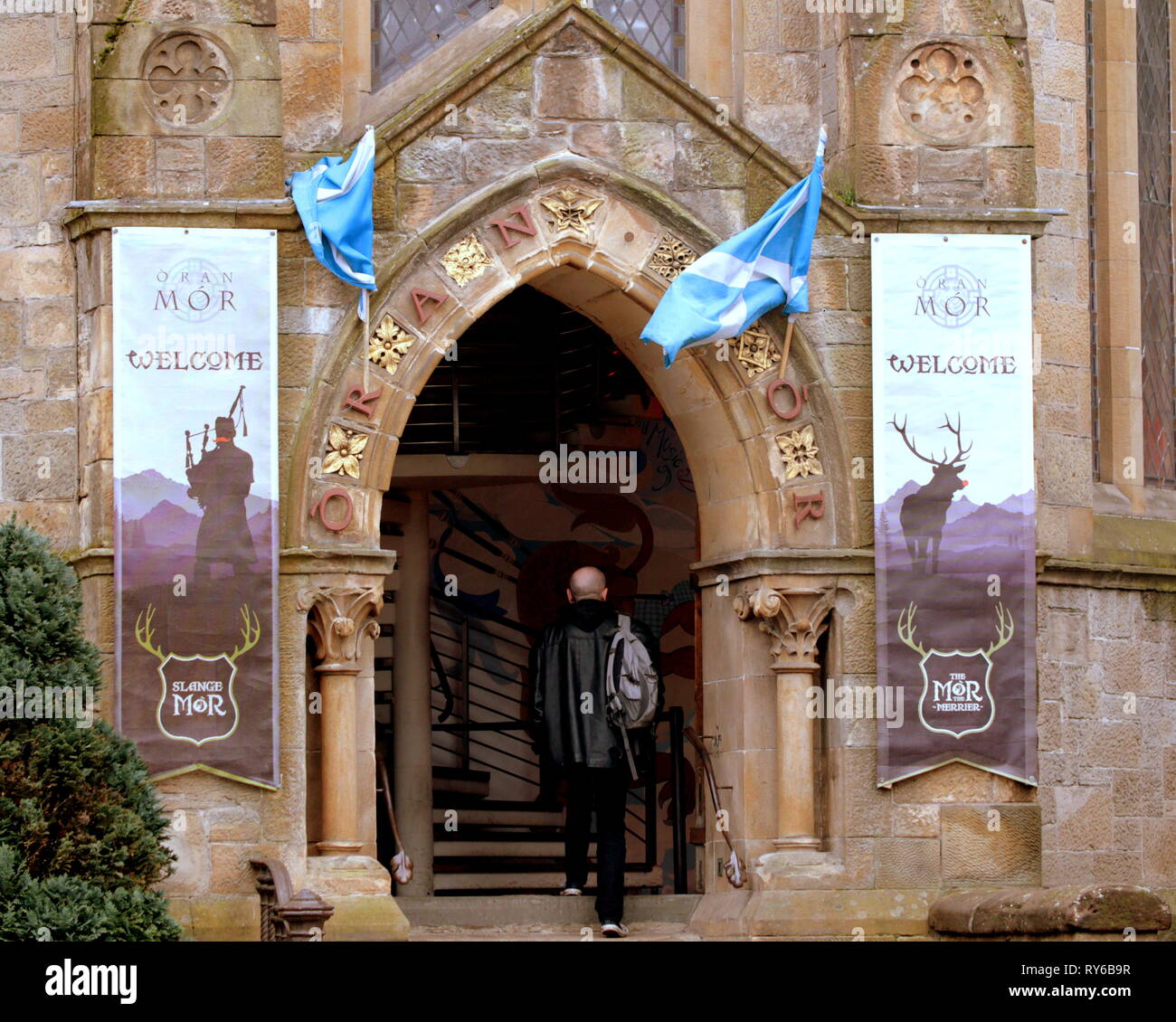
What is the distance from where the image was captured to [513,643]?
2148 centimetres

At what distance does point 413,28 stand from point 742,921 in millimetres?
5587

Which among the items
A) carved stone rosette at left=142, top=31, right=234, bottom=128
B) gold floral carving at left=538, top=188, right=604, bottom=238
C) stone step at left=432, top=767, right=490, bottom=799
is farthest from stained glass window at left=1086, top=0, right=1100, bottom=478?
carved stone rosette at left=142, top=31, right=234, bottom=128

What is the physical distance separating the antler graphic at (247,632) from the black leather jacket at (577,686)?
6.90ft

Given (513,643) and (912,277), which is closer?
(912,277)

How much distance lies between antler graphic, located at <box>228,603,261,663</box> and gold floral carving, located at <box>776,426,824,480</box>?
126 inches

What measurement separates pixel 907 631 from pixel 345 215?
392 centimetres

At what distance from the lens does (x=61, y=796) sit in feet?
41.2

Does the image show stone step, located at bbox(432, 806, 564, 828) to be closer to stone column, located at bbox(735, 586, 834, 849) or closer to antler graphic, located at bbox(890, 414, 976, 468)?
stone column, located at bbox(735, 586, 834, 849)

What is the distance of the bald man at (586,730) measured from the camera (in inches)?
623

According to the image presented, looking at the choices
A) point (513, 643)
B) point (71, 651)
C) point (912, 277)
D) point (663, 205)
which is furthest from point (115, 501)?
point (513, 643)

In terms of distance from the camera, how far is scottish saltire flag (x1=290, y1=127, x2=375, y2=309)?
14898 millimetres

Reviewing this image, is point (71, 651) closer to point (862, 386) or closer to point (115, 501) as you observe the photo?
point (115, 501)

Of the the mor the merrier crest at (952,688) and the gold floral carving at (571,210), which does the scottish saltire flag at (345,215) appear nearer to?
the gold floral carving at (571,210)

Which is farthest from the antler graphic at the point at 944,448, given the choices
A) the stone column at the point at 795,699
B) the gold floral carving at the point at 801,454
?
the stone column at the point at 795,699
